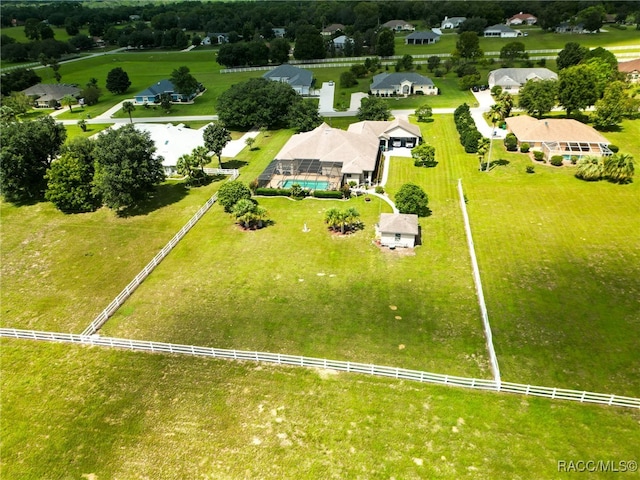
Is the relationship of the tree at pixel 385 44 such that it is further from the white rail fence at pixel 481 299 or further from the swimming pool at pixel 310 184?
the white rail fence at pixel 481 299

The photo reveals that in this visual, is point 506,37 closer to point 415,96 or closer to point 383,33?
point 383,33

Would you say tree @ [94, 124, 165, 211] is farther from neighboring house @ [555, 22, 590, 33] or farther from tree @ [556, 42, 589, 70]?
neighboring house @ [555, 22, 590, 33]

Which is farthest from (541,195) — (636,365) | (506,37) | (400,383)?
(506,37)

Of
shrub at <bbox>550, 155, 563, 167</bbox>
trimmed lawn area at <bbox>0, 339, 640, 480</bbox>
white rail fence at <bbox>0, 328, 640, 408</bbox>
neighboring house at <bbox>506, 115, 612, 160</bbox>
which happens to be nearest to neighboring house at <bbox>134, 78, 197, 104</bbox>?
neighboring house at <bbox>506, 115, 612, 160</bbox>

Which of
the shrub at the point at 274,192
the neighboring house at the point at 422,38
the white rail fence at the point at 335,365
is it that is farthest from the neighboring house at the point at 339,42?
the white rail fence at the point at 335,365

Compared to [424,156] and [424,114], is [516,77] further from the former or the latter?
[424,156]

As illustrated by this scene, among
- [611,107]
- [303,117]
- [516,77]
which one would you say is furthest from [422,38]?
[303,117]
